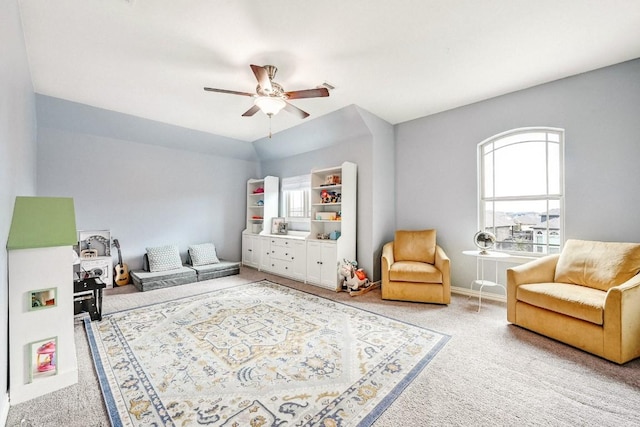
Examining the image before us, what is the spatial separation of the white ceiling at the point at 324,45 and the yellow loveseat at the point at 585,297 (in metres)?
2.06

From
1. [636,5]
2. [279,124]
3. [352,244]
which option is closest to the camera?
[636,5]

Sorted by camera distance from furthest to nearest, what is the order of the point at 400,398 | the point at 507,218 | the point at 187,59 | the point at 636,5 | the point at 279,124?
the point at 279,124 → the point at 507,218 → the point at 187,59 → the point at 636,5 → the point at 400,398

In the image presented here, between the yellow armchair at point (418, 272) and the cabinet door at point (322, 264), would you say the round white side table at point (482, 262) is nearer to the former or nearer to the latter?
the yellow armchair at point (418, 272)

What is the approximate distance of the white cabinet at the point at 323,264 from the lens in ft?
13.7

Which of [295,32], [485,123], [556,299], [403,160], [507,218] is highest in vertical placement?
[295,32]

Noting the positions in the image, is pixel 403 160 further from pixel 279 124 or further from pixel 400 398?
pixel 400 398

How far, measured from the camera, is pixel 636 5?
2.06 metres

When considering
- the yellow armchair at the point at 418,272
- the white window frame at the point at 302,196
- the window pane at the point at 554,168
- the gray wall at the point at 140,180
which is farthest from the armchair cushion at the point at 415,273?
the gray wall at the point at 140,180

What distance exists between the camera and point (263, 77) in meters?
2.47

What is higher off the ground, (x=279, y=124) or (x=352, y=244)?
(x=279, y=124)

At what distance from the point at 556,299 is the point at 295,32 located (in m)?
3.39

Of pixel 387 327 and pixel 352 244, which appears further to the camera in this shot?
pixel 352 244

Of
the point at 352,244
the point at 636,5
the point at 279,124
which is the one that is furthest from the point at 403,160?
the point at 636,5

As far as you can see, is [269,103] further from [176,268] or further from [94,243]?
[94,243]
